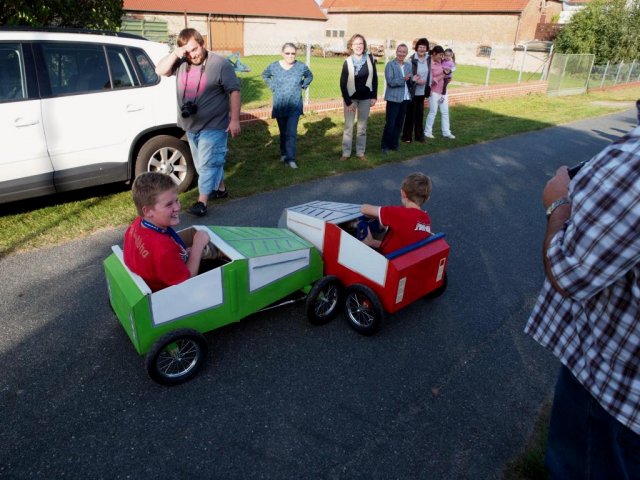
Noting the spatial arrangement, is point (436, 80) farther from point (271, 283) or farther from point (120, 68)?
point (271, 283)

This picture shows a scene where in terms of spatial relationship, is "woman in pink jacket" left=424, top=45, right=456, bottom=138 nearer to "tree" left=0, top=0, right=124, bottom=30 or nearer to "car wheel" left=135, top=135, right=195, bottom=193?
"car wheel" left=135, top=135, right=195, bottom=193

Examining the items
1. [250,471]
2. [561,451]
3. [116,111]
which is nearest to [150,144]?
[116,111]

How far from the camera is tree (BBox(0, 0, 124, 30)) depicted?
647 cm

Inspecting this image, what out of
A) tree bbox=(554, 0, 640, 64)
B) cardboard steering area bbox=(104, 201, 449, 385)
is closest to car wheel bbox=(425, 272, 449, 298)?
cardboard steering area bbox=(104, 201, 449, 385)

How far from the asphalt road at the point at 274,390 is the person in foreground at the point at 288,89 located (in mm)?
3825

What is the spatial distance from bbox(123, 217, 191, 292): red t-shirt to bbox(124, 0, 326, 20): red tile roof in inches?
1171

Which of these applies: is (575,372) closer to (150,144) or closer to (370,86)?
(150,144)

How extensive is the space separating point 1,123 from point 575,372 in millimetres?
5396

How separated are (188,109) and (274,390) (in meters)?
3.53

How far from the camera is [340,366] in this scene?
325cm

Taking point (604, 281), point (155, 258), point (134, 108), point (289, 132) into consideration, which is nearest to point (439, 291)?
point (155, 258)

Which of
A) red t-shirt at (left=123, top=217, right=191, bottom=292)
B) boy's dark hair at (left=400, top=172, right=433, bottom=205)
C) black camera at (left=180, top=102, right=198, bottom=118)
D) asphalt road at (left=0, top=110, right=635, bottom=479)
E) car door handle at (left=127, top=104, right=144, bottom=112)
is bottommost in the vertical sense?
asphalt road at (left=0, top=110, right=635, bottom=479)

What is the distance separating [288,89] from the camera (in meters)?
7.33

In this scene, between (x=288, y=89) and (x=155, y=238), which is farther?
(x=288, y=89)
